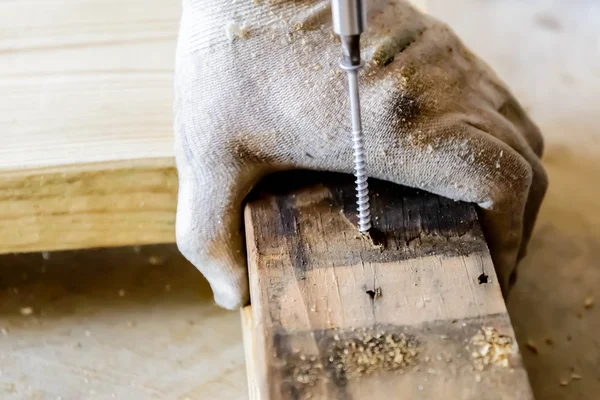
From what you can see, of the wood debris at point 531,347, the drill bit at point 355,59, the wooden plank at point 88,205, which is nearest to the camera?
the drill bit at point 355,59

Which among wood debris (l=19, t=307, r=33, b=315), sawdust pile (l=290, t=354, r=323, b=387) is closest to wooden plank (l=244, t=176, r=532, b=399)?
sawdust pile (l=290, t=354, r=323, b=387)

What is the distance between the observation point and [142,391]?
92cm

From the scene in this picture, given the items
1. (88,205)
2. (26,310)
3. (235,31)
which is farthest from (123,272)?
(235,31)

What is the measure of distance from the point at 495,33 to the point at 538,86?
20 cm

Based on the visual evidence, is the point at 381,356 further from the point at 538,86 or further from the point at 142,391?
the point at 538,86

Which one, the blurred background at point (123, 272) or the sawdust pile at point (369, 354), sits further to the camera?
the blurred background at point (123, 272)

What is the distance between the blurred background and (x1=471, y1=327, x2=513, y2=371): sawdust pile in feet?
1.41

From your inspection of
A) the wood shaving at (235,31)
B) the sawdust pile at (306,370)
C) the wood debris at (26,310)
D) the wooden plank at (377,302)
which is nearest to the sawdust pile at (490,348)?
the wooden plank at (377,302)

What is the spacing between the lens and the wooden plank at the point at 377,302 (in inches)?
20.2

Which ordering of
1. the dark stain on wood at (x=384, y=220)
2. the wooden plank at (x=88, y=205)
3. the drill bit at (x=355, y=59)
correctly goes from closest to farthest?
the drill bit at (x=355, y=59)
the dark stain on wood at (x=384, y=220)
the wooden plank at (x=88, y=205)

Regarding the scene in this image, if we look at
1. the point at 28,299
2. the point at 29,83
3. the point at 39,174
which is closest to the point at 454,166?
the point at 39,174

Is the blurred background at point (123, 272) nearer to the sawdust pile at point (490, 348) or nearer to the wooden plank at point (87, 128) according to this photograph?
the wooden plank at point (87, 128)

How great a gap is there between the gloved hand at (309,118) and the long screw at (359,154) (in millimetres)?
34

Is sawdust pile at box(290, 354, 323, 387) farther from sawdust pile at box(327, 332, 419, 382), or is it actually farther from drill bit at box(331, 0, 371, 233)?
drill bit at box(331, 0, 371, 233)
